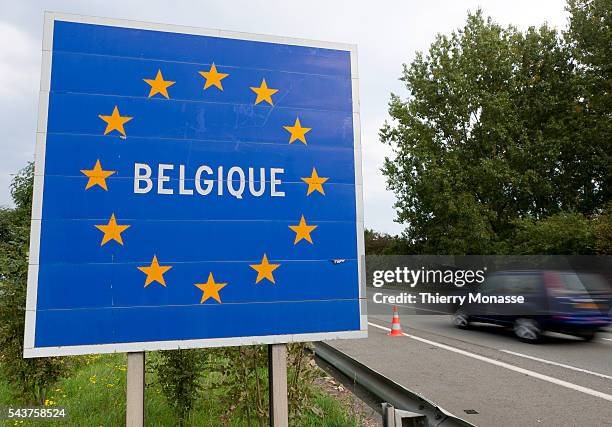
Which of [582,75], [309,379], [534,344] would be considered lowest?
[534,344]

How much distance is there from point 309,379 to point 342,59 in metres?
2.79

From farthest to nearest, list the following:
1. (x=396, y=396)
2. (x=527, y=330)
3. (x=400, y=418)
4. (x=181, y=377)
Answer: (x=527, y=330) → (x=181, y=377) → (x=396, y=396) → (x=400, y=418)

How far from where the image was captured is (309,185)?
10.0ft

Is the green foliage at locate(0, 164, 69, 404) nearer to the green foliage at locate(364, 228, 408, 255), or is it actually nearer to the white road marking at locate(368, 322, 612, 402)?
the white road marking at locate(368, 322, 612, 402)

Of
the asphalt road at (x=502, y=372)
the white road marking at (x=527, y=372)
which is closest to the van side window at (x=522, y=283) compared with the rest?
the asphalt road at (x=502, y=372)

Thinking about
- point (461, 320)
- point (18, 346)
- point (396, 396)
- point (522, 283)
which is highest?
point (522, 283)

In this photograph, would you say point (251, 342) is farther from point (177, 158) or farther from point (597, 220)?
point (597, 220)

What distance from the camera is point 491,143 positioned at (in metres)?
26.1

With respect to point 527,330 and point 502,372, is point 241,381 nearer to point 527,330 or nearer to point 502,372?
point 502,372

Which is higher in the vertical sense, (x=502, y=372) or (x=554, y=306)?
(x=554, y=306)

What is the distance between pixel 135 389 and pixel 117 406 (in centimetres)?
256

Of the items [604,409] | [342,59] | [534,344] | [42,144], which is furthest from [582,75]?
[42,144]

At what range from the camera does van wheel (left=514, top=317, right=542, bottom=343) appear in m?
10.3

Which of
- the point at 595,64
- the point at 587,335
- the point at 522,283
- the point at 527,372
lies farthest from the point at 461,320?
the point at 595,64
